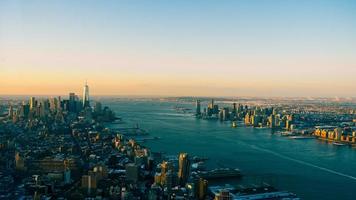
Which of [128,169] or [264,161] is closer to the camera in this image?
[128,169]

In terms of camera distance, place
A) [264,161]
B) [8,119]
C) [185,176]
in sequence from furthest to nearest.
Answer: [8,119], [264,161], [185,176]

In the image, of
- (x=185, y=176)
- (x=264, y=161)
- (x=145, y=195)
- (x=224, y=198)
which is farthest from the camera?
(x=264, y=161)

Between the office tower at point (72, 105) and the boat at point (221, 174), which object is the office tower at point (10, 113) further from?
the boat at point (221, 174)

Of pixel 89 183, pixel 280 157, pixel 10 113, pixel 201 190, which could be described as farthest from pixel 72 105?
pixel 201 190

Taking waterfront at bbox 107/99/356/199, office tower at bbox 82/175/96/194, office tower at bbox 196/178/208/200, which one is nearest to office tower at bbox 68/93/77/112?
waterfront at bbox 107/99/356/199

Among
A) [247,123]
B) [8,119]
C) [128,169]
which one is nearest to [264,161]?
[128,169]

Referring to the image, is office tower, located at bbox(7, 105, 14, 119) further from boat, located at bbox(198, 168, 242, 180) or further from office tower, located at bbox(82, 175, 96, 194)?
boat, located at bbox(198, 168, 242, 180)

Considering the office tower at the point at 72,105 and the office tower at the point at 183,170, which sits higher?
the office tower at the point at 72,105

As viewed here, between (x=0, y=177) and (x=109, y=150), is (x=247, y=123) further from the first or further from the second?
(x=0, y=177)

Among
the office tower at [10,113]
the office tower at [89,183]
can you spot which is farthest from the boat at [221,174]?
the office tower at [10,113]
